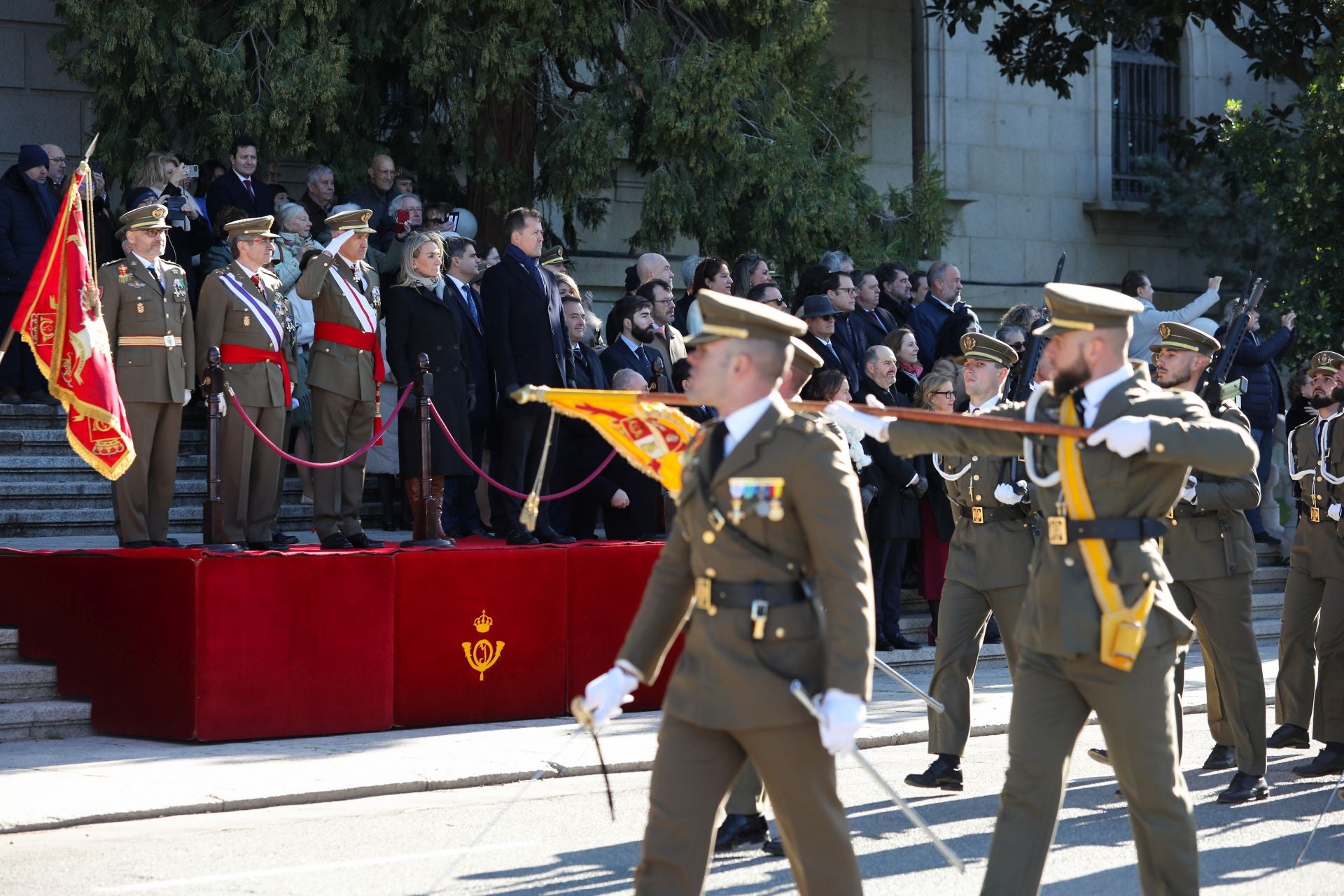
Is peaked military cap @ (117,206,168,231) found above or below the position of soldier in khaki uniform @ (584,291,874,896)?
above

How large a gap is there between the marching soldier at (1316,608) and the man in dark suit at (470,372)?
5.07 m

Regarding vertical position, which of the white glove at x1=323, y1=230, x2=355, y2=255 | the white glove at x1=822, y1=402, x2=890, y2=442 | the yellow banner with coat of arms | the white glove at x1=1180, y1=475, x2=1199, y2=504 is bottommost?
the white glove at x1=1180, y1=475, x2=1199, y2=504

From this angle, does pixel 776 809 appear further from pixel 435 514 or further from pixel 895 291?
pixel 895 291

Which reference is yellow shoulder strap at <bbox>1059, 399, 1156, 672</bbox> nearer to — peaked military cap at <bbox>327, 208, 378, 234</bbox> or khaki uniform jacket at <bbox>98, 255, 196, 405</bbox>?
peaked military cap at <bbox>327, 208, 378, 234</bbox>

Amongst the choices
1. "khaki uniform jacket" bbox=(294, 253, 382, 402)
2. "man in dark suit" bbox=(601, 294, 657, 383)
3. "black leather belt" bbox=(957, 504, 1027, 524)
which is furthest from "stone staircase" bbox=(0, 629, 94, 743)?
"black leather belt" bbox=(957, 504, 1027, 524)

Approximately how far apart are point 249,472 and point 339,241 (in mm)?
1511

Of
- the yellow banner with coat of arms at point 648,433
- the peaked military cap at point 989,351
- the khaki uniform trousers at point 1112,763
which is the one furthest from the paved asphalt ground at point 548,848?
the peaked military cap at point 989,351

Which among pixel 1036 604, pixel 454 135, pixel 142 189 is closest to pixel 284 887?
pixel 1036 604

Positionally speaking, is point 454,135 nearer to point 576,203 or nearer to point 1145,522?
point 576,203

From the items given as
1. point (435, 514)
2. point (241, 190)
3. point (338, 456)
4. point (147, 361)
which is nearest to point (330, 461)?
point (338, 456)

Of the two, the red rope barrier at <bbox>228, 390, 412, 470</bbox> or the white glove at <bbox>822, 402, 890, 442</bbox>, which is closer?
the white glove at <bbox>822, 402, 890, 442</bbox>

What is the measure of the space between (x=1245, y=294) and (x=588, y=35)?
19.1 feet

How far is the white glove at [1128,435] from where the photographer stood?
17.3 feet

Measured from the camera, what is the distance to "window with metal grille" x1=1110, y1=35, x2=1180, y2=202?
80.6 ft
